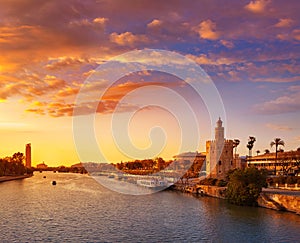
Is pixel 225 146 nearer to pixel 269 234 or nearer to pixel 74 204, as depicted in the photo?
pixel 74 204

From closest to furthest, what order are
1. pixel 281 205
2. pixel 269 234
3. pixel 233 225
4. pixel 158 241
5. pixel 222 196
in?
pixel 158 241, pixel 269 234, pixel 233 225, pixel 281 205, pixel 222 196

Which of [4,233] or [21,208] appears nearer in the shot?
[4,233]

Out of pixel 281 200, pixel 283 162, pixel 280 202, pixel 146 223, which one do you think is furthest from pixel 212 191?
pixel 283 162

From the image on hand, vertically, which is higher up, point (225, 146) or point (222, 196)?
point (225, 146)

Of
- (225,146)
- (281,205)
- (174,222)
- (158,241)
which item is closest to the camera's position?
(158,241)

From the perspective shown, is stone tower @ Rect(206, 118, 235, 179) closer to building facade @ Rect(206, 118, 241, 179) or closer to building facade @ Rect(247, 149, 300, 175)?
building facade @ Rect(206, 118, 241, 179)

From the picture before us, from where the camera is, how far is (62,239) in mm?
40844

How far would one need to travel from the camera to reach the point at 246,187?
65.8 metres

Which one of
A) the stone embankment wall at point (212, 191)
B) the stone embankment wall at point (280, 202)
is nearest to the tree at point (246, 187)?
the stone embankment wall at point (280, 202)

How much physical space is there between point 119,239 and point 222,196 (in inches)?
1637

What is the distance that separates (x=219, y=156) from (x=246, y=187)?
39993 millimetres

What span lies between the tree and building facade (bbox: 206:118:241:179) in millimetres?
35286

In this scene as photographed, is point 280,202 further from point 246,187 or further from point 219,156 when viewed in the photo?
point 219,156

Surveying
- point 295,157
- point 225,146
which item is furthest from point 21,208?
point 295,157
